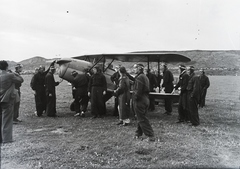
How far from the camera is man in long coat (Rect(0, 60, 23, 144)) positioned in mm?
5484

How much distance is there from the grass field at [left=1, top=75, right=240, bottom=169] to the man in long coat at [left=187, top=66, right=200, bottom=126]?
0.39m

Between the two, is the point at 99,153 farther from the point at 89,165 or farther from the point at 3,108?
the point at 3,108

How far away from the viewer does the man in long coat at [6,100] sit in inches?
216

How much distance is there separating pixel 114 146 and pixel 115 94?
2.95 m

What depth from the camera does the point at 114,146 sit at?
214 inches

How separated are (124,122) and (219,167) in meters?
3.89

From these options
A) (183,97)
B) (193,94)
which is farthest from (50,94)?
(193,94)

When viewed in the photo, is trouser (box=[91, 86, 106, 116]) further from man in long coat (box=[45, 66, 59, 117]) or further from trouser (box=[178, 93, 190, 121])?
trouser (box=[178, 93, 190, 121])

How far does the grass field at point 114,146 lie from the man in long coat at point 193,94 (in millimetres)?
387

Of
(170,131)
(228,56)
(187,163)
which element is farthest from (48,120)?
(228,56)

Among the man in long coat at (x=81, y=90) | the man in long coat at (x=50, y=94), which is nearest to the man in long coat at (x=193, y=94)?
the man in long coat at (x=81, y=90)

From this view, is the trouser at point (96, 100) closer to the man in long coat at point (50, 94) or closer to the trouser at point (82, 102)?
the trouser at point (82, 102)

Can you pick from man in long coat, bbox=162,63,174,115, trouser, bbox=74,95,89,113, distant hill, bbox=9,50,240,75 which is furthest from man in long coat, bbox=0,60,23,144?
distant hill, bbox=9,50,240,75

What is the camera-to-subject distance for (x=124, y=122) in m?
7.84
